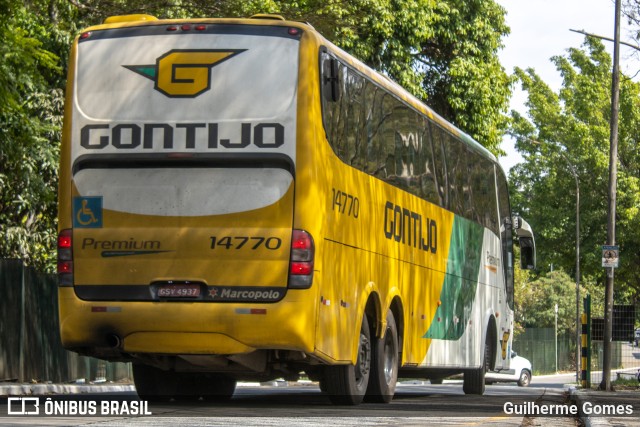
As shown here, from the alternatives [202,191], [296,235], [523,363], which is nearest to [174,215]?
[202,191]

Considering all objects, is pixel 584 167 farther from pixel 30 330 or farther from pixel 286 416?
pixel 286 416

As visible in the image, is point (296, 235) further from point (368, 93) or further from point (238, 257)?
point (368, 93)

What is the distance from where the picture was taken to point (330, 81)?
13258 millimetres

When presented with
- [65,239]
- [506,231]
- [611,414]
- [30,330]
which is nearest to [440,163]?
[611,414]

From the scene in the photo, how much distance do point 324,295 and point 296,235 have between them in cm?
74

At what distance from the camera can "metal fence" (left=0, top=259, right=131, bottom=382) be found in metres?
20.6

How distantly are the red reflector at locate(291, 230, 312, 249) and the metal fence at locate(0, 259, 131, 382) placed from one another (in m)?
9.04

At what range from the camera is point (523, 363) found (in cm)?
4175

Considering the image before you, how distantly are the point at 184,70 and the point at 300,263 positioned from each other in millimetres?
2289

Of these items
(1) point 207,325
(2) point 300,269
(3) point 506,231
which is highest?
(3) point 506,231

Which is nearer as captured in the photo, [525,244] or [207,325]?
[207,325]

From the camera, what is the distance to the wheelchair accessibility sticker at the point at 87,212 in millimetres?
12953

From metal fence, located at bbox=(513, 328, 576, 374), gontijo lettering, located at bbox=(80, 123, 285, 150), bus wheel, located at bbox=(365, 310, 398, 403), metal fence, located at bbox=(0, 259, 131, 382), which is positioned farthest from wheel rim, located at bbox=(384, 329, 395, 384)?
metal fence, located at bbox=(513, 328, 576, 374)

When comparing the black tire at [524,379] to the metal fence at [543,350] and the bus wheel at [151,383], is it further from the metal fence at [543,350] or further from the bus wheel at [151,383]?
the bus wheel at [151,383]
